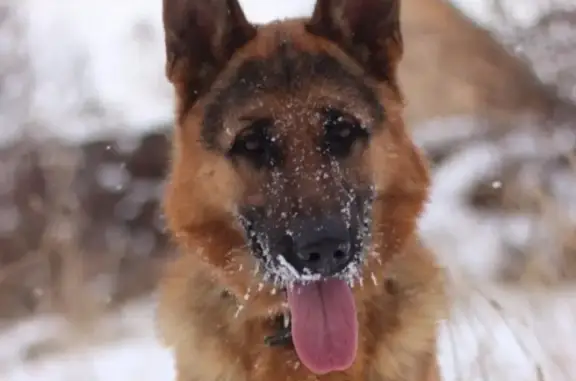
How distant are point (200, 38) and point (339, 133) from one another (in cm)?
53

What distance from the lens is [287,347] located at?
2.38m

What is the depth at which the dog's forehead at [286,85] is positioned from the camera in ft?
7.48

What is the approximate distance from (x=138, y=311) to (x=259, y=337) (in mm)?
2513

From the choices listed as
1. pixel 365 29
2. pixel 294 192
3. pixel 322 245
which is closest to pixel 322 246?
pixel 322 245

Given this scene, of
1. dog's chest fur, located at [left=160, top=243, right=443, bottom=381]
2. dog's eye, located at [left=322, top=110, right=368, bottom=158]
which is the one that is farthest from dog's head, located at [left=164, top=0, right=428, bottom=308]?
dog's chest fur, located at [left=160, top=243, right=443, bottom=381]

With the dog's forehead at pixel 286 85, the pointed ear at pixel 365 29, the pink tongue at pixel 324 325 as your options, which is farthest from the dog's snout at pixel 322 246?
the pointed ear at pixel 365 29

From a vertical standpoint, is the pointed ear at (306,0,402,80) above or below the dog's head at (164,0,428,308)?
above

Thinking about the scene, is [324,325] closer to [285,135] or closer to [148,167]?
[285,135]

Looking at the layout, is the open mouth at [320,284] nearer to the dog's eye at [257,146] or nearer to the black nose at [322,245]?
the black nose at [322,245]

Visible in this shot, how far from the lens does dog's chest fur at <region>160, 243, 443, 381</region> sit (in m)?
2.38

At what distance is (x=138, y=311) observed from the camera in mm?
4773

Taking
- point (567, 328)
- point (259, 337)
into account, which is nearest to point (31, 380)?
point (259, 337)

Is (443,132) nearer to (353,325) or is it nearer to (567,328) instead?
(567,328)

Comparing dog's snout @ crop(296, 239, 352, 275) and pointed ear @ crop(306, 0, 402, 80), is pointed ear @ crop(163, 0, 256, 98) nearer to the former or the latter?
pointed ear @ crop(306, 0, 402, 80)
